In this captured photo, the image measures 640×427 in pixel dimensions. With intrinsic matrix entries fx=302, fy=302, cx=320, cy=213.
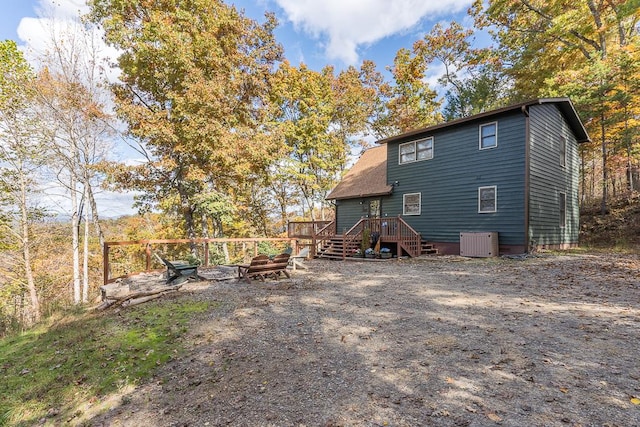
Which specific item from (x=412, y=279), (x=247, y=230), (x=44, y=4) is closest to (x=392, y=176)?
(x=412, y=279)

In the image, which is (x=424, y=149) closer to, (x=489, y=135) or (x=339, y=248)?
(x=489, y=135)

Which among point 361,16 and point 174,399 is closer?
point 174,399

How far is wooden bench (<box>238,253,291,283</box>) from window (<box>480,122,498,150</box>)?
9217mm

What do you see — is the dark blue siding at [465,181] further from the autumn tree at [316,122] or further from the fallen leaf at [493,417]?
the fallen leaf at [493,417]

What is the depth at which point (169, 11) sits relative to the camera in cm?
1466

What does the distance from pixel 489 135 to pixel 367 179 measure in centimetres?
700

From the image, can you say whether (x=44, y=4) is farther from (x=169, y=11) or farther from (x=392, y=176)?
(x=392, y=176)

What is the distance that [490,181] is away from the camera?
11773 mm

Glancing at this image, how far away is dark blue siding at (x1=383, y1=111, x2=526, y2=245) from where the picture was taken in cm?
1112

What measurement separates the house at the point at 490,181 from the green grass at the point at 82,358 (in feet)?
31.6

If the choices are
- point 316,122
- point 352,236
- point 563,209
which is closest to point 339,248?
point 352,236

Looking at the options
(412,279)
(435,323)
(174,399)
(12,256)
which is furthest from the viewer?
(12,256)

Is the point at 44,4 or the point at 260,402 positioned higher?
the point at 44,4

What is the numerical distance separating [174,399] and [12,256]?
1464 centimetres
